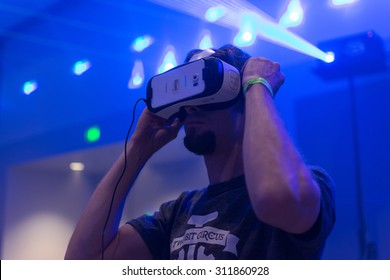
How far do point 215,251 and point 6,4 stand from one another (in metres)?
2.09

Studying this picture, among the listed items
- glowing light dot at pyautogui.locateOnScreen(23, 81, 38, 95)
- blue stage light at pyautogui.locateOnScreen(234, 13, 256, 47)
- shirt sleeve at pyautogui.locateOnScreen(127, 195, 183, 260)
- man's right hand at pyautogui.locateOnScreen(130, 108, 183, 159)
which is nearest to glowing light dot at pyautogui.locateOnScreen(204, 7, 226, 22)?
blue stage light at pyautogui.locateOnScreen(234, 13, 256, 47)

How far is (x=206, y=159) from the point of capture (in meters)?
0.71

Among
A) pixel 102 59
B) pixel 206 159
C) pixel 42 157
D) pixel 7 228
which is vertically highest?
pixel 102 59

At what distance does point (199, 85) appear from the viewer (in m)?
0.66

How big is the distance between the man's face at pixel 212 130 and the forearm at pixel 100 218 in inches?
6.2

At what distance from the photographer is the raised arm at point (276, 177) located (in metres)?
0.49

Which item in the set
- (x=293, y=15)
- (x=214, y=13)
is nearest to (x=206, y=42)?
(x=214, y=13)

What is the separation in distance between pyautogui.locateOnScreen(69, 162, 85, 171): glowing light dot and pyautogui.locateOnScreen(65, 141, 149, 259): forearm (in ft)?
5.32

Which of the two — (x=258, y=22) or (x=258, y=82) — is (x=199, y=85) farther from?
(x=258, y=22)

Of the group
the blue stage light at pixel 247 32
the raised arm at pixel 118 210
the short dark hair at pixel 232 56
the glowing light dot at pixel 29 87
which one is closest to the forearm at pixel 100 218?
the raised arm at pixel 118 210

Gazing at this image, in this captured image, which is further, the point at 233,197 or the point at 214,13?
the point at 214,13

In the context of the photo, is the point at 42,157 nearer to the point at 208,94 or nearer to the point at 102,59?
the point at 102,59

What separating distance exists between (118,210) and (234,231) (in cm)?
25
